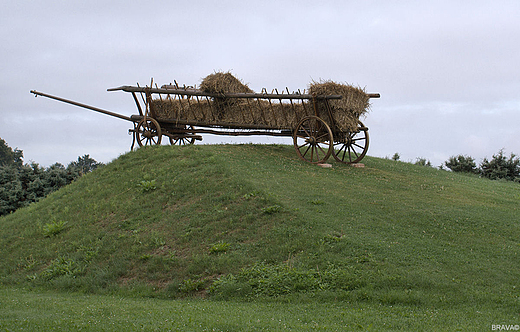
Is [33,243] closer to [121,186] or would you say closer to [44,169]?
[121,186]

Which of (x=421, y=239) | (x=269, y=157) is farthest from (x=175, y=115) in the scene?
(x=421, y=239)

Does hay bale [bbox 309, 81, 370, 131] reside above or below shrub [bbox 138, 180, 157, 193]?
above

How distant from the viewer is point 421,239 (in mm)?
10125

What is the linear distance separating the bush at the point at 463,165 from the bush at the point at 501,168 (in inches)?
25.1

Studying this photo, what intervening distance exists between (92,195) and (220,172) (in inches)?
190

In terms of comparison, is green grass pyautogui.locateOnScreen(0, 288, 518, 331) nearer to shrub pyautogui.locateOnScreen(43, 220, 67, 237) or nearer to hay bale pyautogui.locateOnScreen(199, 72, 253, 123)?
shrub pyautogui.locateOnScreen(43, 220, 67, 237)

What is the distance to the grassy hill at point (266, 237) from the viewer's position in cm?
838

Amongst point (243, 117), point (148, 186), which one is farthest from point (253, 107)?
point (148, 186)

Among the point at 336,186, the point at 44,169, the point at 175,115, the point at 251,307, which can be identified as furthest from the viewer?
the point at 44,169

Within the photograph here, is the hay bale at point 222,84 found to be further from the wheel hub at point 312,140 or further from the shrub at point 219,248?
the shrub at point 219,248

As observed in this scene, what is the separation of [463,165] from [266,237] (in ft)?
75.5

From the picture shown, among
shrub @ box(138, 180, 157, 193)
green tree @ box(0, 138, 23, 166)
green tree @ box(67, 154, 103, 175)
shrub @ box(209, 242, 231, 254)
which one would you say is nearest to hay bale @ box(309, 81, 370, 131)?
shrub @ box(138, 180, 157, 193)

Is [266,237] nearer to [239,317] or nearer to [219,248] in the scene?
[219,248]

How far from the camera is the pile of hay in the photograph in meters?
17.2
